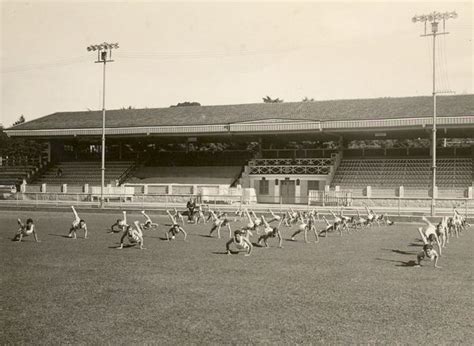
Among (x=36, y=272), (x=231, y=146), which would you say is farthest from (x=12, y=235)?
(x=231, y=146)

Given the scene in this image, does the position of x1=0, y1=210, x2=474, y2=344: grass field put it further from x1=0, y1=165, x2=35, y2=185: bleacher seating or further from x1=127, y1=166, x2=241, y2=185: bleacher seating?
x1=0, y1=165, x2=35, y2=185: bleacher seating

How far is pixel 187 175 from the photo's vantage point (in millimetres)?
49219

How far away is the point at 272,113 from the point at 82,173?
17.9 m

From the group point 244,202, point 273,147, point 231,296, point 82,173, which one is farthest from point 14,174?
point 231,296

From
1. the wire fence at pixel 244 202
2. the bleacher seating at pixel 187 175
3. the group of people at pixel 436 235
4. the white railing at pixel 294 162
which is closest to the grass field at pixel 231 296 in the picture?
the group of people at pixel 436 235

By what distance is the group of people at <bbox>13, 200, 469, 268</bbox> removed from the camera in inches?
586

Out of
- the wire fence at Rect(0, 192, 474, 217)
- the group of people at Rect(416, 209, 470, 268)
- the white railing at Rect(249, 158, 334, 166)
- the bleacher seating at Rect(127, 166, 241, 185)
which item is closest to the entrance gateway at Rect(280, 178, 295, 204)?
the white railing at Rect(249, 158, 334, 166)

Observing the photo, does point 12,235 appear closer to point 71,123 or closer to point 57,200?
point 57,200

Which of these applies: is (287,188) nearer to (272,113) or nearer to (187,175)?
(272,113)

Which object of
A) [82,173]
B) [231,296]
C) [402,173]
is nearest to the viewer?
[231,296]

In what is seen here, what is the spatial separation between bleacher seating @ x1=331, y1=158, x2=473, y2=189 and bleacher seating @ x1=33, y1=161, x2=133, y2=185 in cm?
1970

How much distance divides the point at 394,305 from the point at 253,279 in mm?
3064

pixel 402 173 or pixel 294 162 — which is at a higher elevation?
pixel 294 162

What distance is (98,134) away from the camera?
49.7 meters
